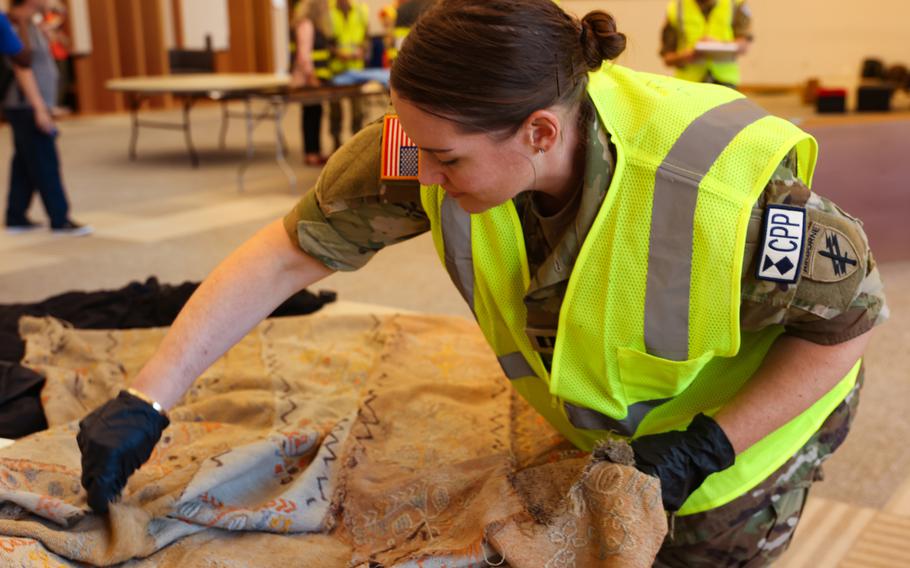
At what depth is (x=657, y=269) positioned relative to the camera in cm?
111

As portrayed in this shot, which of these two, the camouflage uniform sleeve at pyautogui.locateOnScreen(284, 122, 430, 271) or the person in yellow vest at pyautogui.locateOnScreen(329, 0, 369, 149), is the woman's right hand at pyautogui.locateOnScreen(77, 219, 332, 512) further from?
the person in yellow vest at pyautogui.locateOnScreen(329, 0, 369, 149)

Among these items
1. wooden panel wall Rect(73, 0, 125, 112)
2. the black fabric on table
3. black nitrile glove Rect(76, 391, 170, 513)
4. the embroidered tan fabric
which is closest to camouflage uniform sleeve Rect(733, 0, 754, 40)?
the black fabric on table

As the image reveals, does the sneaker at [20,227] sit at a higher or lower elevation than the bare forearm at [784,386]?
lower

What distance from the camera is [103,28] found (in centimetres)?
949

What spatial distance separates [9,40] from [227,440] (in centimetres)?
306

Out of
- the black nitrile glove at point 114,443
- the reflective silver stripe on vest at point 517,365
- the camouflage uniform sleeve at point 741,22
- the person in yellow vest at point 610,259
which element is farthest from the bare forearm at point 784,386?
the camouflage uniform sleeve at point 741,22

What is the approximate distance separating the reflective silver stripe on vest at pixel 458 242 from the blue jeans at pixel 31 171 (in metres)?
3.47

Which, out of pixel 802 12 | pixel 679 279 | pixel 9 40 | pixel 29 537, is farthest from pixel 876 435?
pixel 802 12

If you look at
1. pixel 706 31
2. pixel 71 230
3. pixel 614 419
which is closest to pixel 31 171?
pixel 71 230

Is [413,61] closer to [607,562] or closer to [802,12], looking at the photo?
[607,562]

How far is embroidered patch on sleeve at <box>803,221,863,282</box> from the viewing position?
108cm

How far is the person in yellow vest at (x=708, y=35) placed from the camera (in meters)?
4.93

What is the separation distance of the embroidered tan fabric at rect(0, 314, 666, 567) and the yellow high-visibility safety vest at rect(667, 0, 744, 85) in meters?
3.45

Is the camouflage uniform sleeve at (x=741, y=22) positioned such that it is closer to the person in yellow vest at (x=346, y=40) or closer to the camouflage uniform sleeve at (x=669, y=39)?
the camouflage uniform sleeve at (x=669, y=39)
